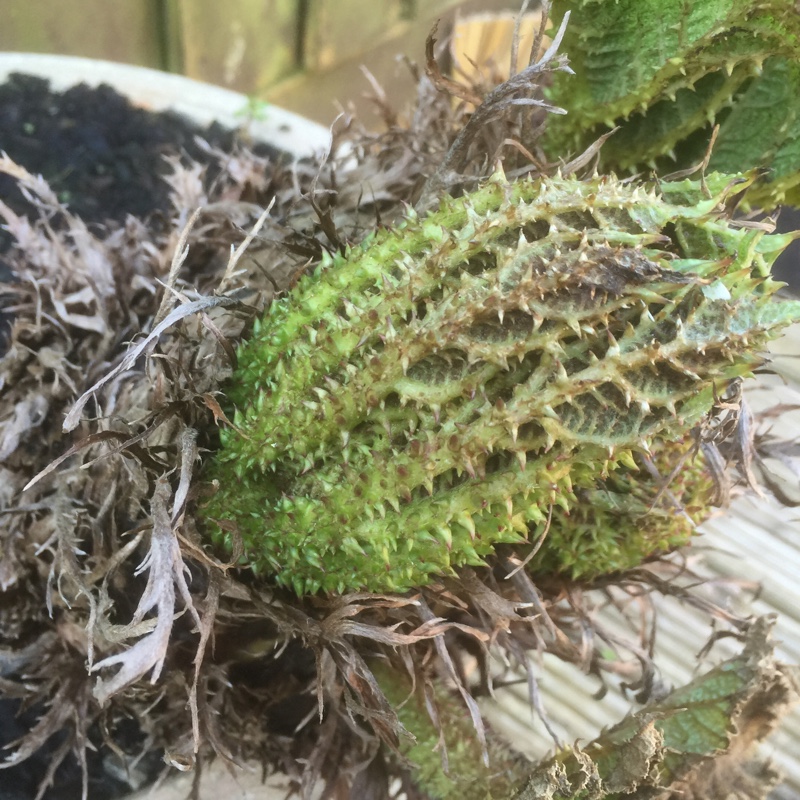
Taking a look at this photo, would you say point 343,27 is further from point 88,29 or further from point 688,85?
point 688,85

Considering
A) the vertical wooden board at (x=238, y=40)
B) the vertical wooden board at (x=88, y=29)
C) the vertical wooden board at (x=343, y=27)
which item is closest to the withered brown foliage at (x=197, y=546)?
the vertical wooden board at (x=88, y=29)

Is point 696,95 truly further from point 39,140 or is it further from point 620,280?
point 39,140

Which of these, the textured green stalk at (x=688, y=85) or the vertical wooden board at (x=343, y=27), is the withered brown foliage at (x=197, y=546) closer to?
the textured green stalk at (x=688, y=85)

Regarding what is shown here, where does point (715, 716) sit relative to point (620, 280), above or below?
below

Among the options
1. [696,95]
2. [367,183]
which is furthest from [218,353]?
[696,95]

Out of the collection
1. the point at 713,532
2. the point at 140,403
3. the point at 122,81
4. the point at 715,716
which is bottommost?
the point at 713,532

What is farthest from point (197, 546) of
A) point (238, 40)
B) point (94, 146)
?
point (238, 40)

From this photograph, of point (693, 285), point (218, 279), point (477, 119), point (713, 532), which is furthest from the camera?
point (713, 532)
